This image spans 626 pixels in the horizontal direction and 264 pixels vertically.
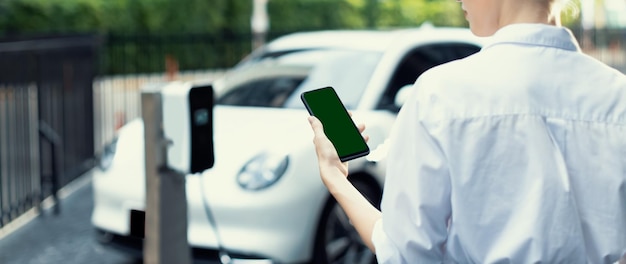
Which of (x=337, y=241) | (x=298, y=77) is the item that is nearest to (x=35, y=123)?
(x=298, y=77)

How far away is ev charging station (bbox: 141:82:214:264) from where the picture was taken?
4.43 m

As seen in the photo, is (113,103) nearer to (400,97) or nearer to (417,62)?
(417,62)

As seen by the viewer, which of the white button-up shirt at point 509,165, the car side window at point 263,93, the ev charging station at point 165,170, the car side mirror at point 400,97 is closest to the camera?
the white button-up shirt at point 509,165

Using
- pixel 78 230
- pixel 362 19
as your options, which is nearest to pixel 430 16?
pixel 362 19

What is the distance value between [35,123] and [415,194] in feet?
23.0

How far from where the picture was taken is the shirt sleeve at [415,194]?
151 cm

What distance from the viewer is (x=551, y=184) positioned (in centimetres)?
151

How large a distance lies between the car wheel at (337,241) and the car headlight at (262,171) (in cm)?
31

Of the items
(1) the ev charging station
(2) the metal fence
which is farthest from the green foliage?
Answer: (1) the ev charging station

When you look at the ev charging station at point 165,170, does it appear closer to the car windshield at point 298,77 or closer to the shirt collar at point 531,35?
the car windshield at point 298,77

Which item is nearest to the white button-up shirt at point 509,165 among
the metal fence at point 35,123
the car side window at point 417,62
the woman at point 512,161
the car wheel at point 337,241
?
the woman at point 512,161

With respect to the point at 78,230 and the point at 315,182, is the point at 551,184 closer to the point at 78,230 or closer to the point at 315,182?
the point at 315,182

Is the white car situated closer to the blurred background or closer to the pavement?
the pavement

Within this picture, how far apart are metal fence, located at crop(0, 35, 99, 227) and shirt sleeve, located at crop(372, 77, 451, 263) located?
19.5 feet
